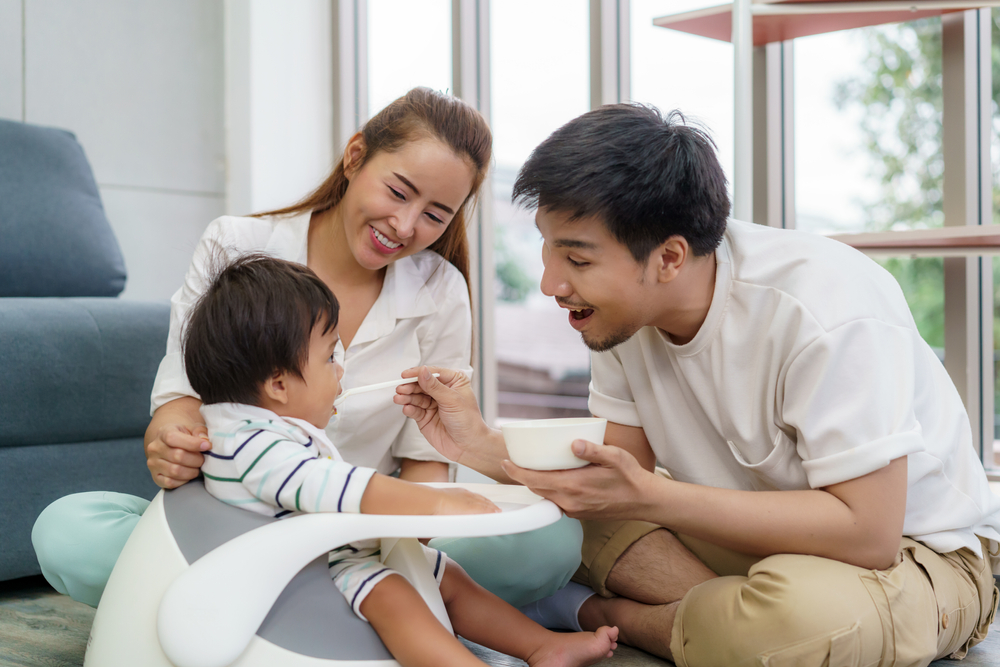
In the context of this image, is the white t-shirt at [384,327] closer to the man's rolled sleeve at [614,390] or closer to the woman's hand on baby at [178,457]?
the man's rolled sleeve at [614,390]

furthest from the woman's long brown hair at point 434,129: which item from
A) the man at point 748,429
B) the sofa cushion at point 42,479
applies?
the sofa cushion at point 42,479

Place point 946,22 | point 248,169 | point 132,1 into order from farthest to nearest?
point 248,169
point 132,1
point 946,22

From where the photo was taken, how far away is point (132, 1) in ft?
8.45

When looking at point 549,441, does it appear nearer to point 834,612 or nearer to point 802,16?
point 834,612

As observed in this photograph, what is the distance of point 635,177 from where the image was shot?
112 centimetres

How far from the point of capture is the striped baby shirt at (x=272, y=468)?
3.27 feet

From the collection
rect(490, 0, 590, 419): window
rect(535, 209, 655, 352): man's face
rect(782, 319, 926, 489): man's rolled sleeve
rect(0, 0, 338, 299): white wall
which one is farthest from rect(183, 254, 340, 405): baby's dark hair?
rect(0, 0, 338, 299): white wall

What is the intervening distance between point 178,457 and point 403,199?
60 centimetres

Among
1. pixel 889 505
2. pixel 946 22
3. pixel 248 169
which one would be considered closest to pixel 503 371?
pixel 248 169

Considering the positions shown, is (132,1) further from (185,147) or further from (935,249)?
(935,249)

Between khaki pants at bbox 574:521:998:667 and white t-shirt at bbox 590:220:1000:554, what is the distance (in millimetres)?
70

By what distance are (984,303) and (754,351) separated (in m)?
1.20

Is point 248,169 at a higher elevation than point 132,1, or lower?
lower

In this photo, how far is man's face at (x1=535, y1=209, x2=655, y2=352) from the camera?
3.76 feet
